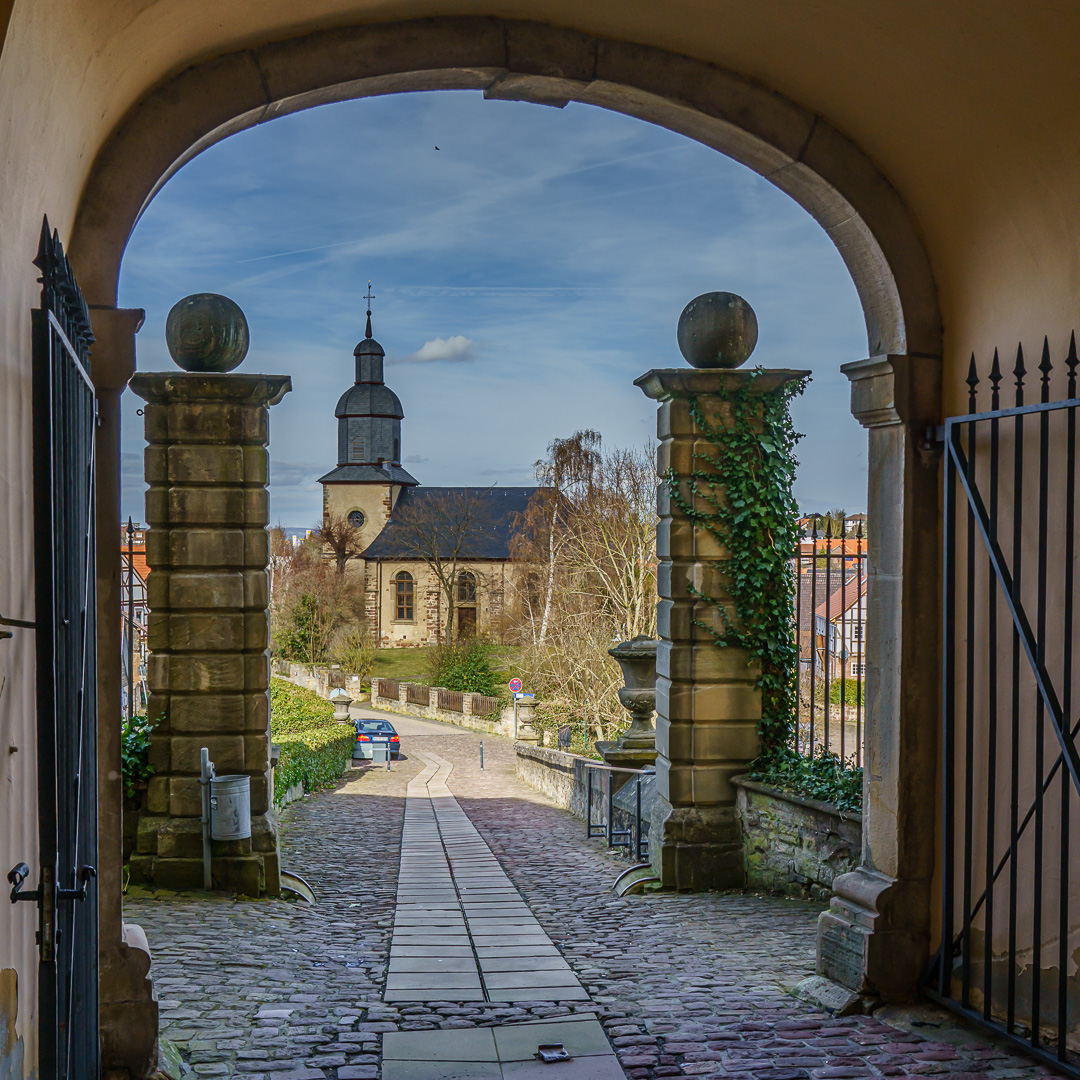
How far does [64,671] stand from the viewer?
9.41ft

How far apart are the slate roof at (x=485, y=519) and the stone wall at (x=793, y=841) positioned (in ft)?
161

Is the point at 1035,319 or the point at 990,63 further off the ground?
the point at 990,63

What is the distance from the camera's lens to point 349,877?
8.59 m

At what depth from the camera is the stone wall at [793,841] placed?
6672mm

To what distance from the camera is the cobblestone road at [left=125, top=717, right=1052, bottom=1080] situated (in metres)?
4.02

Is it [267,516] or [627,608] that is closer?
[267,516]

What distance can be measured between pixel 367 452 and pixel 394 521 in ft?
21.5

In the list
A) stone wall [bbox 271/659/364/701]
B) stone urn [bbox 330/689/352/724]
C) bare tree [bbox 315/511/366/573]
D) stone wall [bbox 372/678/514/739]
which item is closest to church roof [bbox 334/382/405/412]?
bare tree [bbox 315/511/366/573]

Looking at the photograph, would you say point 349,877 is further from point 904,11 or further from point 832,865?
point 904,11

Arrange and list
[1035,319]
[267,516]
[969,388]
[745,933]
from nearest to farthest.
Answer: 1. [1035,319]
2. [969,388]
3. [745,933]
4. [267,516]

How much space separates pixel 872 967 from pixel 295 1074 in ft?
8.01

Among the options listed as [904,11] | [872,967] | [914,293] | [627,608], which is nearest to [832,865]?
[872,967]

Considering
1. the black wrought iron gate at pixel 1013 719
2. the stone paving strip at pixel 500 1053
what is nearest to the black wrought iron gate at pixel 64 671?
the stone paving strip at pixel 500 1053

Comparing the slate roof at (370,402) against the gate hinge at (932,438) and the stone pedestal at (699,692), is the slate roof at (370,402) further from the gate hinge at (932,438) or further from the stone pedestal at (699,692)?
the gate hinge at (932,438)
